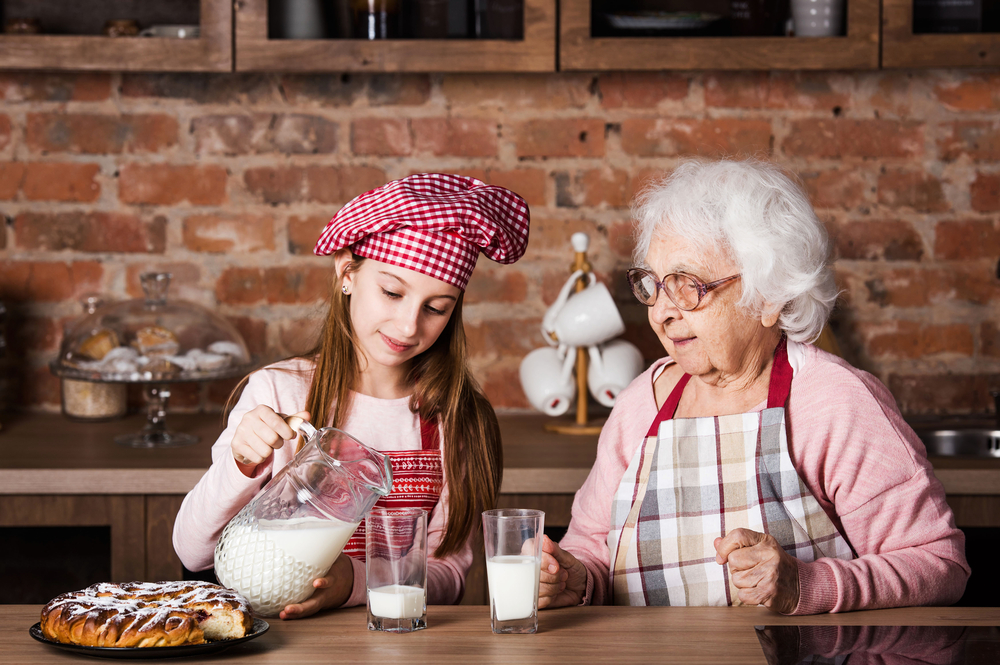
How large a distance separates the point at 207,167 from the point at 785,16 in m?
1.36

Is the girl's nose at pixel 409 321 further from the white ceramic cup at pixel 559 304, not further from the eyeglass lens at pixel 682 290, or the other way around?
the white ceramic cup at pixel 559 304

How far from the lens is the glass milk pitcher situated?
3.31 feet

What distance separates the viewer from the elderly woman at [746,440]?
1273 mm

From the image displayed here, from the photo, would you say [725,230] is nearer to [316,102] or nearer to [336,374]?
[336,374]

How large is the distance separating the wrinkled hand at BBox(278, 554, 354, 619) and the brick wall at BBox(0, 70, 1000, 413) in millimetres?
1286

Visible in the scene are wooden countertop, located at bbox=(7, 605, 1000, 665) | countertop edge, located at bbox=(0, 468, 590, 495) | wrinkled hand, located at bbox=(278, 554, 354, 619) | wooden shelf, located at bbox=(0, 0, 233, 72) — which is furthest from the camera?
wooden shelf, located at bbox=(0, 0, 233, 72)

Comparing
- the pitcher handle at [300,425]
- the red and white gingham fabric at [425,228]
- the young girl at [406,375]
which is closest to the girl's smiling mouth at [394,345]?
the young girl at [406,375]

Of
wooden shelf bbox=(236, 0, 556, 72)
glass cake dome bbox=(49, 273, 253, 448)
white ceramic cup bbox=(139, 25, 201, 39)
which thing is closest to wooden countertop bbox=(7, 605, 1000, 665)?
glass cake dome bbox=(49, 273, 253, 448)

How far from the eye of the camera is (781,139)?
2.36m

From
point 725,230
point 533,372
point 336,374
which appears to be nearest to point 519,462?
point 533,372

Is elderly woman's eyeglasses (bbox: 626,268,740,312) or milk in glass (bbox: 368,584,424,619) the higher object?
elderly woman's eyeglasses (bbox: 626,268,740,312)

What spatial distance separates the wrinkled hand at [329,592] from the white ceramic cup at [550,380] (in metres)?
→ 1.03

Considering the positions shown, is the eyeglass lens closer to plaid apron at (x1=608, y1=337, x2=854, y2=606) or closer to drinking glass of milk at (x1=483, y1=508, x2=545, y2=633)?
plaid apron at (x1=608, y1=337, x2=854, y2=606)

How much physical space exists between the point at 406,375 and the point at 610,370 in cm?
70
